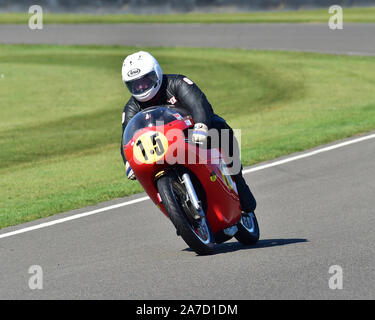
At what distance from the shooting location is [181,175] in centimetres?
675

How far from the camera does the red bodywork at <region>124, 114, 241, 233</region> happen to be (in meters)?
6.60

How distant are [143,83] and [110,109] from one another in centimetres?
1212

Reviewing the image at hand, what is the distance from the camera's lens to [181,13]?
4175 cm

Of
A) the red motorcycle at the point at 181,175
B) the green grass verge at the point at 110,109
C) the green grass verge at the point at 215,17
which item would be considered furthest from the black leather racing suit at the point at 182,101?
the green grass verge at the point at 215,17

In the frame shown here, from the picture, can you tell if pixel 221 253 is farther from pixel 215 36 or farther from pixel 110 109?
pixel 215 36

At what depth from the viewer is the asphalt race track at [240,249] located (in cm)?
596

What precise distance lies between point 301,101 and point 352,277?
12.6 m

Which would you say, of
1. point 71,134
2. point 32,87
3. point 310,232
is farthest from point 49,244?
point 32,87

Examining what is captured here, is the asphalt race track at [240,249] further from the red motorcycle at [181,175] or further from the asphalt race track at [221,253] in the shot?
the red motorcycle at [181,175]

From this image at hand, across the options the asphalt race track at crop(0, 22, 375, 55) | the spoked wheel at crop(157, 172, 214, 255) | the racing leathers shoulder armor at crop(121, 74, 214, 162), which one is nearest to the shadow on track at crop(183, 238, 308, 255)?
the spoked wheel at crop(157, 172, 214, 255)

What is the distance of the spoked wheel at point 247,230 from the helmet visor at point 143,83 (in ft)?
4.85

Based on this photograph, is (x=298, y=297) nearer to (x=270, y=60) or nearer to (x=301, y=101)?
(x=301, y=101)

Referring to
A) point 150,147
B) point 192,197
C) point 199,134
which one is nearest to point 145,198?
point 199,134

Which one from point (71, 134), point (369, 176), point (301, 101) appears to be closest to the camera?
point (369, 176)
